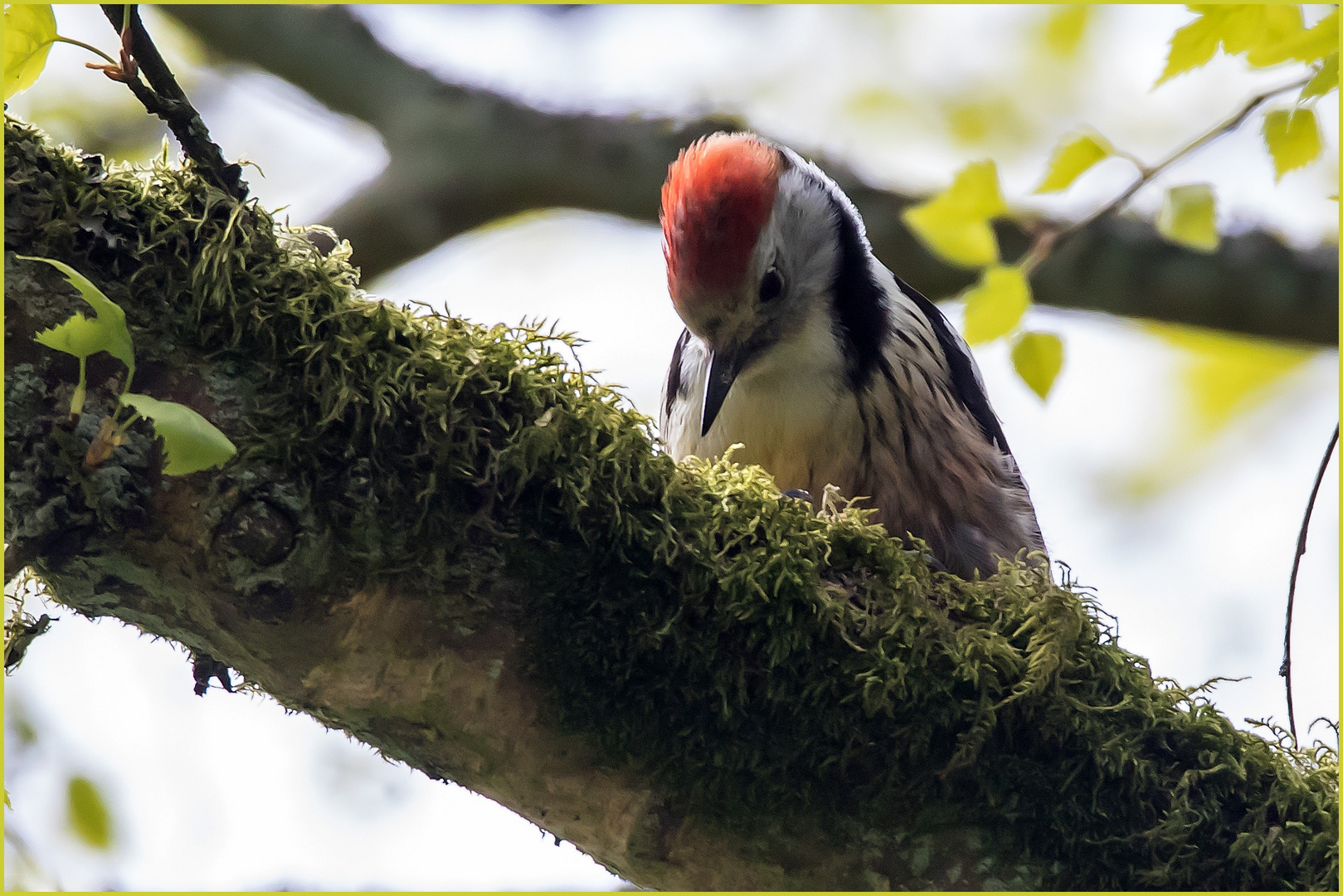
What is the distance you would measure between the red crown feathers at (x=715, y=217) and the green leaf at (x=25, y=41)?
1.66 m

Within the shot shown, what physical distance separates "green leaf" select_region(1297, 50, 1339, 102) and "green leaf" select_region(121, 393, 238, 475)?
1.48 m

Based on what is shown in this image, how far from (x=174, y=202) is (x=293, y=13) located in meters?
3.29

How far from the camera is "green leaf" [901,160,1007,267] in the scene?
1.80 m

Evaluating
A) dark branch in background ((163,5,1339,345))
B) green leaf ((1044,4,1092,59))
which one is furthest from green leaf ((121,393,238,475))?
green leaf ((1044,4,1092,59))

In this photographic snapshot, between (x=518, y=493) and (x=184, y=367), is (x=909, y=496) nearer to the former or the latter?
(x=518, y=493)

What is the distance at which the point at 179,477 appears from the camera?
5.28ft

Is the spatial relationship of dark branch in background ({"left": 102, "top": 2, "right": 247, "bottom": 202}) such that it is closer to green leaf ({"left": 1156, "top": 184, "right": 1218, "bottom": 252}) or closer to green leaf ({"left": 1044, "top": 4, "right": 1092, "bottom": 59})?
green leaf ({"left": 1156, "top": 184, "right": 1218, "bottom": 252})

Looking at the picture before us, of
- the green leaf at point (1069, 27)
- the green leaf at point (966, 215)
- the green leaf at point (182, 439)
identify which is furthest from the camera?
the green leaf at point (1069, 27)

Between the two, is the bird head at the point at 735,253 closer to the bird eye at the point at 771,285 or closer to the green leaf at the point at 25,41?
the bird eye at the point at 771,285

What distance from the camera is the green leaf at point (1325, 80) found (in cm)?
145

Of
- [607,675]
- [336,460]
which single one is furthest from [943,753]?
[336,460]

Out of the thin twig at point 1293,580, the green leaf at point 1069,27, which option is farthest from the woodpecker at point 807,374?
the green leaf at point 1069,27

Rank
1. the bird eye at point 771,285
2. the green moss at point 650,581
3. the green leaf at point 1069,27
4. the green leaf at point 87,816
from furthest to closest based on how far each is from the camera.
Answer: the green leaf at point 1069,27 → the bird eye at point 771,285 → the green leaf at point 87,816 → the green moss at point 650,581

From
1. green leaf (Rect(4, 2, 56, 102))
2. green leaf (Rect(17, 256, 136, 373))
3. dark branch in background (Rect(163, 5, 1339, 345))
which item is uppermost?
dark branch in background (Rect(163, 5, 1339, 345))
